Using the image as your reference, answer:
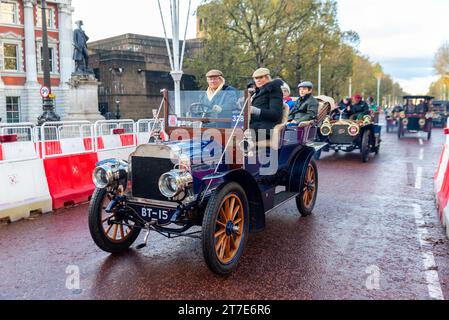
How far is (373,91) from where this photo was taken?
→ 83.4 metres

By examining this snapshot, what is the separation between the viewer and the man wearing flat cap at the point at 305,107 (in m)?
8.51

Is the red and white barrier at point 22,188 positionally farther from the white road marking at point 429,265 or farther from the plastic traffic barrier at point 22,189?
the white road marking at point 429,265

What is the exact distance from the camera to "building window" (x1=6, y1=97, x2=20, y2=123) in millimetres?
35094

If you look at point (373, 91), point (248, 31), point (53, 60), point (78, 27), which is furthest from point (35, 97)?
point (373, 91)

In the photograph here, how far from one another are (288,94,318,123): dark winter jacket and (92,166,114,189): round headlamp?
15.8 ft

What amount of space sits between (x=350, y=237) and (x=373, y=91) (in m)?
83.7

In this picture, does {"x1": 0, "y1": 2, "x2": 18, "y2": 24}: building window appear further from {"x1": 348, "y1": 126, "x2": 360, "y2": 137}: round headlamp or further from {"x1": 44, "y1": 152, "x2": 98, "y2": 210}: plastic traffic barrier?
{"x1": 44, "y1": 152, "x2": 98, "y2": 210}: plastic traffic barrier

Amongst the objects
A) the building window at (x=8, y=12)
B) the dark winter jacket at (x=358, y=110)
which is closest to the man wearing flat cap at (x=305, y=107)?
the dark winter jacket at (x=358, y=110)

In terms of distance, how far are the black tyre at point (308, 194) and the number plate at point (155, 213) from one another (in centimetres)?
249

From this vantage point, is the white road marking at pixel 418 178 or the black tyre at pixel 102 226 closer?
the black tyre at pixel 102 226

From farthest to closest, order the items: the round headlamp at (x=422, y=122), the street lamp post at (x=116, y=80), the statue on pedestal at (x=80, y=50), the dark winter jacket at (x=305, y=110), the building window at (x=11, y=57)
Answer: the building window at (x=11, y=57), the street lamp post at (x=116, y=80), the statue on pedestal at (x=80, y=50), the round headlamp at (x=422, y=122), the dark winter jacket at (x=305, y=110)

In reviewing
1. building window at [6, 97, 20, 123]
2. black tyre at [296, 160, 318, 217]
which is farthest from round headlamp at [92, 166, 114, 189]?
building window at [6, 97, 20, 123]

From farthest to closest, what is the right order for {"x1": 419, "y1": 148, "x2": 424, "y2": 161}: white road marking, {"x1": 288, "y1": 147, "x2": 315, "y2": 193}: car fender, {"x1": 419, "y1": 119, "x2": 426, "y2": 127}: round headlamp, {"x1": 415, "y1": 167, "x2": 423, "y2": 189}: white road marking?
{"x1": 419, "y1": 119, "x2": 426, "y2": 127}: round headlamp → {"x1": 419, "y1": 148, "x2": 424, "y2": 161}: white road marking → {"x1": 415, "y1": 167, "x2": 423, "y2": 189}: white road marking → {"x1": 288, "y1": 147, "x2": 315, "y2": 193}: car fender

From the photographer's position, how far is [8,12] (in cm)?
3544
